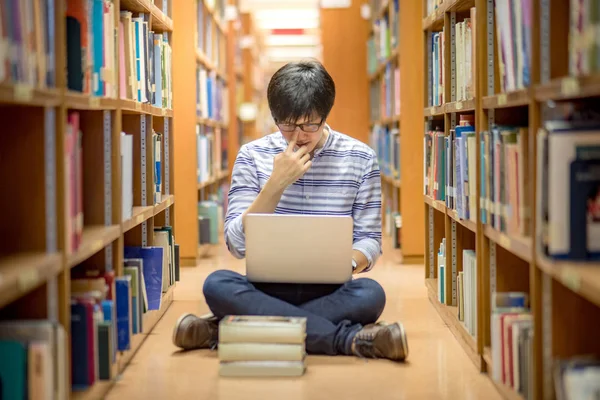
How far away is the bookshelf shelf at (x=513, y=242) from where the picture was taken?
2.13 m

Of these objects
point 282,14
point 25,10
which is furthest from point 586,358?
point 282,14

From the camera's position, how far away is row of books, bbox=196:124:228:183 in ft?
18.1

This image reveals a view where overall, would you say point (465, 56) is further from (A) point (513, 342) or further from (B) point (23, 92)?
(B) point (23, 92)

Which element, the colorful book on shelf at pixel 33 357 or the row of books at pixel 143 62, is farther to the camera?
the row of books at pixel 143 62

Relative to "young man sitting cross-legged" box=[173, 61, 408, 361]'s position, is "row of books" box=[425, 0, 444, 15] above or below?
above

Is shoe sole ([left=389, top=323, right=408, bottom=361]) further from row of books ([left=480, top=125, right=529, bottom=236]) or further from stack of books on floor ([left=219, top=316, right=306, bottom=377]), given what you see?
row of books ([left=480, top=125, right=529, bottom=236])

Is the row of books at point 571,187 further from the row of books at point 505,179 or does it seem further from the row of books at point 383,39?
the row of books at point 383,39

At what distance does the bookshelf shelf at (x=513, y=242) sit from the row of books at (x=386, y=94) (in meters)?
3.14

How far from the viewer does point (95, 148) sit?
105 inches

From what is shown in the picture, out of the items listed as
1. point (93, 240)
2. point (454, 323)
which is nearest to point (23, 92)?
point (93, 240)

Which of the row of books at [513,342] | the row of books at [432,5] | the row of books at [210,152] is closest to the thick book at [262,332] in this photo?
the row of books at [513,342]

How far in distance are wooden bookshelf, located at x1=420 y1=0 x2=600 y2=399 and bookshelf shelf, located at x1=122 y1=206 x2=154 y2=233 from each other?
1196 millimetres

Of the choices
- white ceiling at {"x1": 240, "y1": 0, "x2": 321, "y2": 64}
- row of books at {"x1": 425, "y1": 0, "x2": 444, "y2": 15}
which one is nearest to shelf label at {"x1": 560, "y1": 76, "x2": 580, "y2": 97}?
row of books at {"x1": 425, "y1": 0, "x2": 444, "y2": 15}

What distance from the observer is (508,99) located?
229cm
